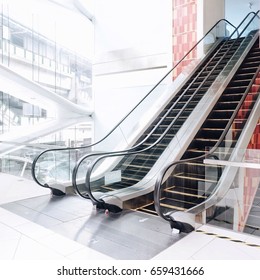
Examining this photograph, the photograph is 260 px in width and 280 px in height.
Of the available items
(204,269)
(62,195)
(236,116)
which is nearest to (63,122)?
(62,195)

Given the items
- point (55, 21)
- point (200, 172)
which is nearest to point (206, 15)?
point (55, 21)

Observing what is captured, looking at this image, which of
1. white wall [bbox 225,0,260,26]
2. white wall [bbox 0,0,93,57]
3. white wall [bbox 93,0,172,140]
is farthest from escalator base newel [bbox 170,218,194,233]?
white wall [bbox 225,0,260,26]

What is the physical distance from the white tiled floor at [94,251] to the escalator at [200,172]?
0.34 metres

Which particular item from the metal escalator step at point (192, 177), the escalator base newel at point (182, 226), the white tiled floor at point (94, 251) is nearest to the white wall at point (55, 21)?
the metal escalator step at point (192, 177)

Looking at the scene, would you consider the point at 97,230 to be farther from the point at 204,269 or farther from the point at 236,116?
the point at 236,116

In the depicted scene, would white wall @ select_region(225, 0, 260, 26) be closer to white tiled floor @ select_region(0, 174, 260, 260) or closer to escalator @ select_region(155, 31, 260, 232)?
escalator @ select_region(155, 31, 260, 232)

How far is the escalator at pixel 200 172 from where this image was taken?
11.3ft

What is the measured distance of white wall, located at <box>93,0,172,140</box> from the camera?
363 inches

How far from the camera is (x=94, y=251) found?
9.57 ft

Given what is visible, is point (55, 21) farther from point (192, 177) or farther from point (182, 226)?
point (182, 226)

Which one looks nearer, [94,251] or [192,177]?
[94,251]

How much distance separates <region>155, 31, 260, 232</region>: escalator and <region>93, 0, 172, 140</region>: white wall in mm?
3713

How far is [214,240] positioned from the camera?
122 inches

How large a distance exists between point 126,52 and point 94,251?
8171 mm
